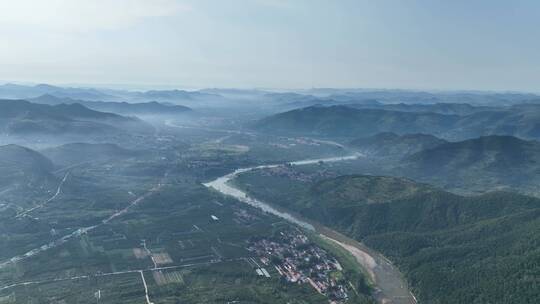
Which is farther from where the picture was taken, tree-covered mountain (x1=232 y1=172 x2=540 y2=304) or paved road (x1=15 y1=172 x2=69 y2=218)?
paved road (x1=15 y1=172 x2=69 y2=218)

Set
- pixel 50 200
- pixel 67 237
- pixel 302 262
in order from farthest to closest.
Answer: pixel 50 200 → pixel 67 237 → pixel 302 262

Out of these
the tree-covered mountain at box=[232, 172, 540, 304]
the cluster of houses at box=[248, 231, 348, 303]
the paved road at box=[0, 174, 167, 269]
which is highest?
the tree-covered mountain at box=[232, 172, 540, 304]

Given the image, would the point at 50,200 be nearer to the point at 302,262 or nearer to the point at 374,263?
the point at 302,262

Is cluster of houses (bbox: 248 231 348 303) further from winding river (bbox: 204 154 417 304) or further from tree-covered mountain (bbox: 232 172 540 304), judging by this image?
tree-covered mountain (bbox: 232 172 540 304)

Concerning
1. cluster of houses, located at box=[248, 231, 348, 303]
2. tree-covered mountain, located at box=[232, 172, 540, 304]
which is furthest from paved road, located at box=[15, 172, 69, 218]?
cluster of houses, located at box=[248, 231, 348, 303]

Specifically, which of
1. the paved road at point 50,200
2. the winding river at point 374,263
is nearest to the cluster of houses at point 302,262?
the winding river at point 374,263

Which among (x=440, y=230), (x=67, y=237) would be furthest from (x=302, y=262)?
(x=67, y=237)

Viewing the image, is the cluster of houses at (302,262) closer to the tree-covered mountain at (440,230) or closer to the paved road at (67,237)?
the tree-covered mountain at (440,230)
